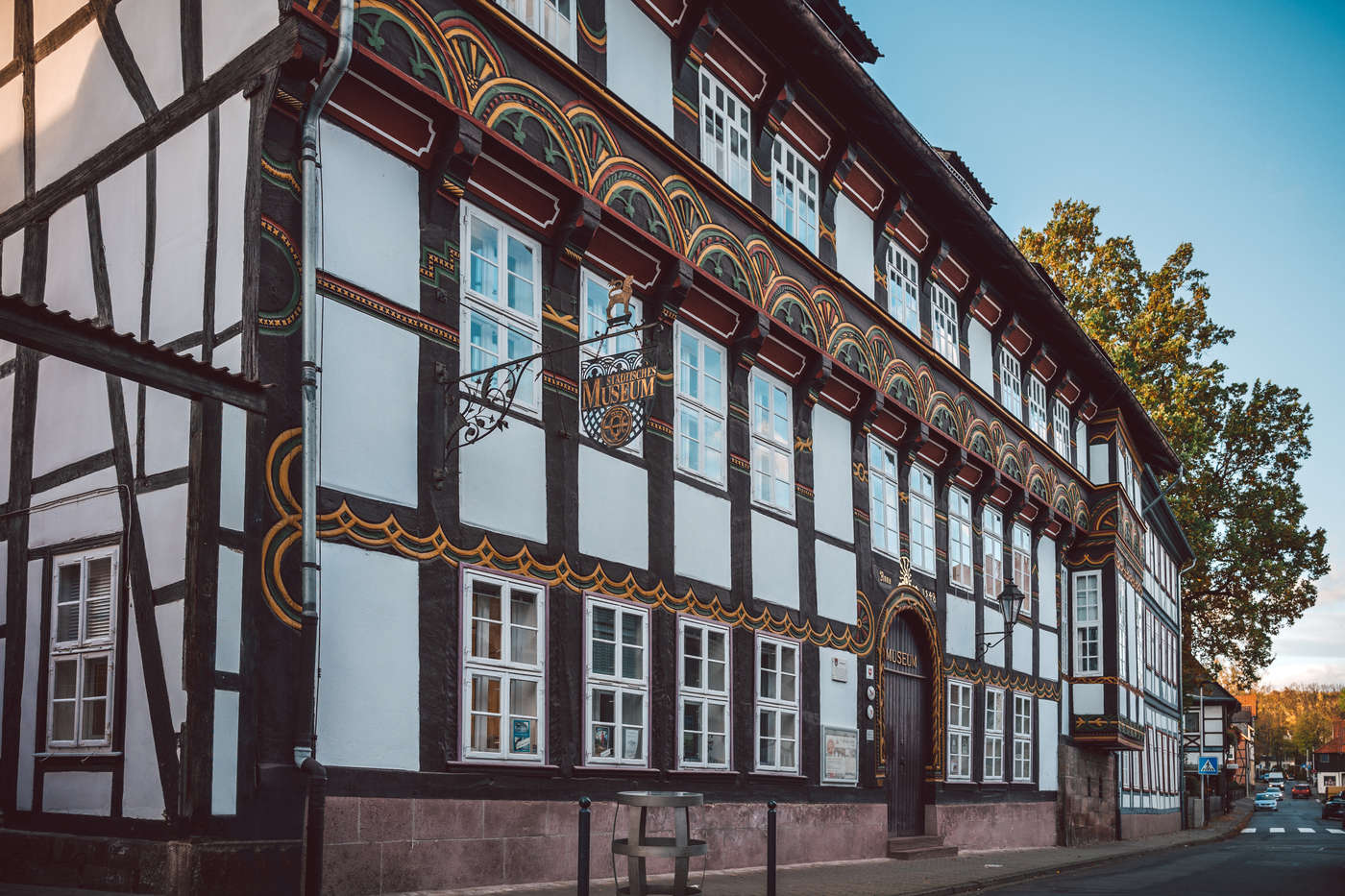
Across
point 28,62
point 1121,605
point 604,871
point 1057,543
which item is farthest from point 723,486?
point 1121,605

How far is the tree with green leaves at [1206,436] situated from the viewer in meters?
44.1

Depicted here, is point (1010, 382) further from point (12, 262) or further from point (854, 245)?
point (12, 262)

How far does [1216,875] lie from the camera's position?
20.7m

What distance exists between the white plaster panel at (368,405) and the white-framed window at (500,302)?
80 cm

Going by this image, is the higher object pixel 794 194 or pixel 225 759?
pixel 794 194

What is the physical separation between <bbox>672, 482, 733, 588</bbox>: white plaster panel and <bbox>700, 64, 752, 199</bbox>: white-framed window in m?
4.06

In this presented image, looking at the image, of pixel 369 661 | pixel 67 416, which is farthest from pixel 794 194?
pixel 67 416

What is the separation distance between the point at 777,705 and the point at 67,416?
9.54 meters

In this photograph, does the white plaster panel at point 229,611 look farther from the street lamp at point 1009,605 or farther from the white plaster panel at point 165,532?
the street lamp at point 1009,605

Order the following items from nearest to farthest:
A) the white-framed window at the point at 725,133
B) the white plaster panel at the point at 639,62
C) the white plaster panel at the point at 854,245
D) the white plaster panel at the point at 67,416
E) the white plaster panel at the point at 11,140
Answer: the white plaster panel at the point at 67,416 < the white plaster panel at the point at 11,140 < the white plaster panel at the point at 639,62 < the white-framed window at the point at 725,133 < the white plaster panel at the point at 854,245

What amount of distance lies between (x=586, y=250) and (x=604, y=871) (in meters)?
6.42

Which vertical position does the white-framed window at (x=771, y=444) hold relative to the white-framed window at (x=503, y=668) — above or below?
above

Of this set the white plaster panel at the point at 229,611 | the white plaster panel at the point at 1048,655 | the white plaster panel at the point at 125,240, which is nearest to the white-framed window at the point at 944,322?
the white plaster panel at the point at 1048,655

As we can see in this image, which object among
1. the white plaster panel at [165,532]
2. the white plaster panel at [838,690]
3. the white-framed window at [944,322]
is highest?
the white-framed window at [944,322]
